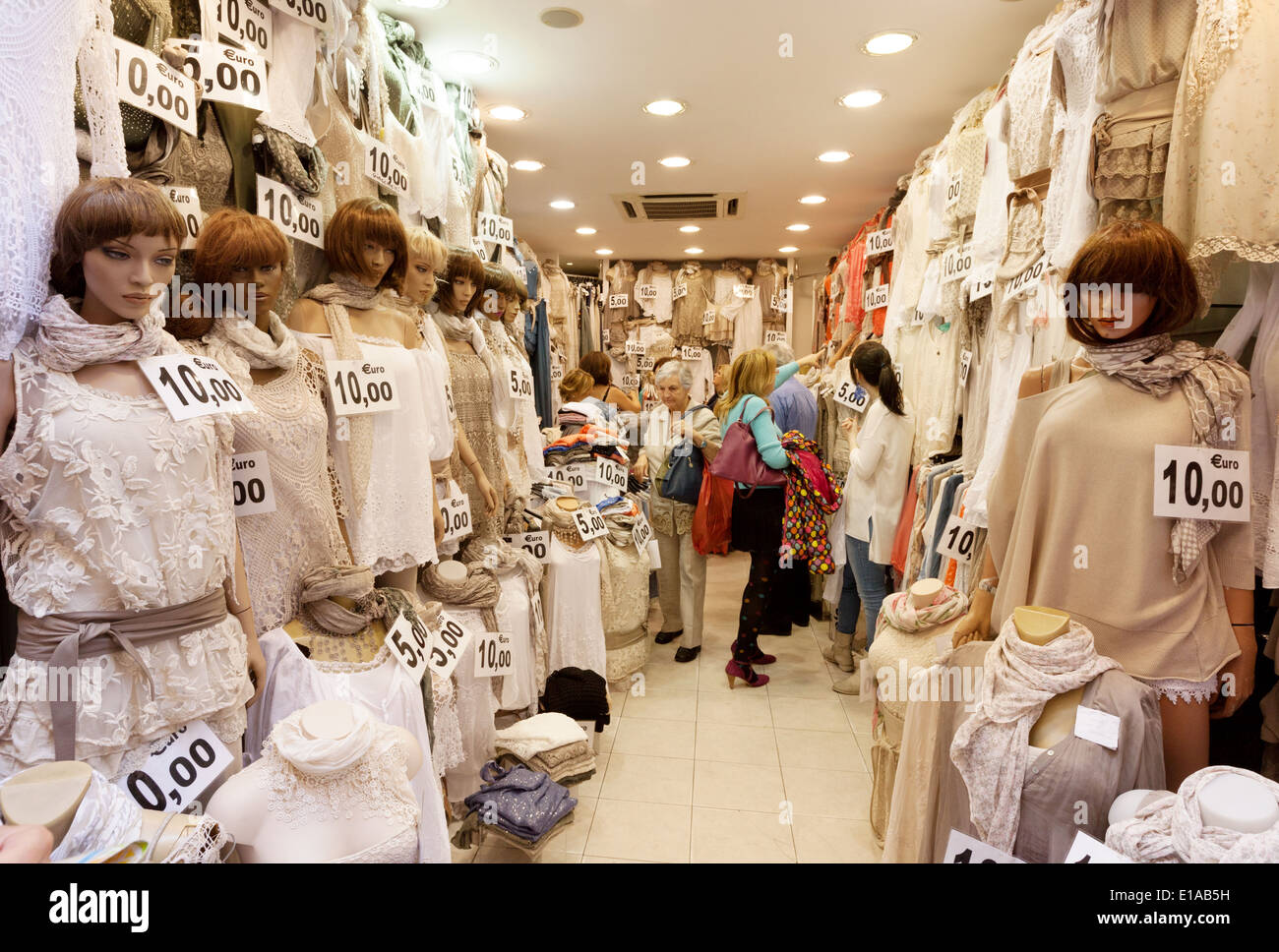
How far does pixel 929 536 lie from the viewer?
3.03 metres

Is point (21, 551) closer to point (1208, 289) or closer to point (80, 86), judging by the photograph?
point (80, 86)

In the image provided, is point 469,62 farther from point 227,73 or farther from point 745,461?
point 745,461

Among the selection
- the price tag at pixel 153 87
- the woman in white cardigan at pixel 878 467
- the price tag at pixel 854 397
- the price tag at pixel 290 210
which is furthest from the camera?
the price tag at pixel 854 397

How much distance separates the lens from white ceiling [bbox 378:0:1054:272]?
2.97 meters

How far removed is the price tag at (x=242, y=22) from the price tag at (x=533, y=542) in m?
2.07

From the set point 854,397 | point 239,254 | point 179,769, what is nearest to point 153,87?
point 239,254

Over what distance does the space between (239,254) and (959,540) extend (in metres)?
2.36

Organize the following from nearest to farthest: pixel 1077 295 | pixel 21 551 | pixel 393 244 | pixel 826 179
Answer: pixel 21 551, pixel 1077 295, pixel 393 244, pixel 826 179

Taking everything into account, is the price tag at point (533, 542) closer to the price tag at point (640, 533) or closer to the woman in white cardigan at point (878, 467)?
the price tag at point (640, 533)

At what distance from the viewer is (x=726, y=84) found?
3629 mm

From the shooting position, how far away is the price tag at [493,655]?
2.81m

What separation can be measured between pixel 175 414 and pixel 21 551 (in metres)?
0.35

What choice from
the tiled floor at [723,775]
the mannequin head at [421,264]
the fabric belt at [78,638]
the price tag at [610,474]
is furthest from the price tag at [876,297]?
the fabric belt at [78,638]
